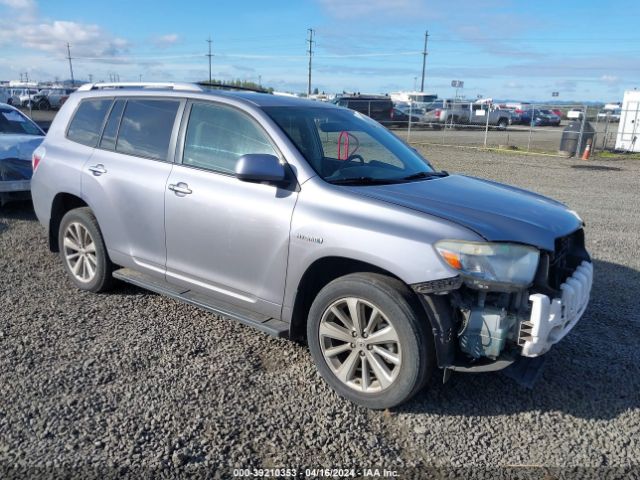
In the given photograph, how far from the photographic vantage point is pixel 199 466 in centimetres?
290

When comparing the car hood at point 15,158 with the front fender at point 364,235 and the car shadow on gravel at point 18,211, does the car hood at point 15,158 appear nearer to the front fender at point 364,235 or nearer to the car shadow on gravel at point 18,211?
the car shadow on gravel at point 18,211

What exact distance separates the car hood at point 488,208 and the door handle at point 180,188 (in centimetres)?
127

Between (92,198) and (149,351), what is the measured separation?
159cm

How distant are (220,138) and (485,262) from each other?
2.17m

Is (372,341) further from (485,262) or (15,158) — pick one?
(15,158)

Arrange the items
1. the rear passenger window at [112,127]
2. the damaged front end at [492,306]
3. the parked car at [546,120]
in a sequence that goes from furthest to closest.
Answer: the parked car at [546,120], the rear passenger window at [112,127], the damaged front end at [492,306]

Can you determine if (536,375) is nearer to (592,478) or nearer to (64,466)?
(592,478)

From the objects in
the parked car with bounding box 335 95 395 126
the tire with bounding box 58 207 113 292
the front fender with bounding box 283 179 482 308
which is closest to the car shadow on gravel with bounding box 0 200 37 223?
the tire with bounding box 58 207 113 292

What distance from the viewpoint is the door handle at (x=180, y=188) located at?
4.17 meters

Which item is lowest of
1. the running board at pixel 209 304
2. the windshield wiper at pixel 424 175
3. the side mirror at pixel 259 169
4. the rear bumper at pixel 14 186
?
the running board at pixel 209 304

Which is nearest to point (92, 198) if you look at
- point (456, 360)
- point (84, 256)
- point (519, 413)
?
point (84, 256)

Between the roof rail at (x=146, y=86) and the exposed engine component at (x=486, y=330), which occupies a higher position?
the roof rail at (x=146, y=86)

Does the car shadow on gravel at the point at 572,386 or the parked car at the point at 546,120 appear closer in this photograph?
the car shadow on gravel at the point at 572,386

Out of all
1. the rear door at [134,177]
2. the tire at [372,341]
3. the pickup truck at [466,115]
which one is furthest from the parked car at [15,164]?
the pickup truck at [466,115]
